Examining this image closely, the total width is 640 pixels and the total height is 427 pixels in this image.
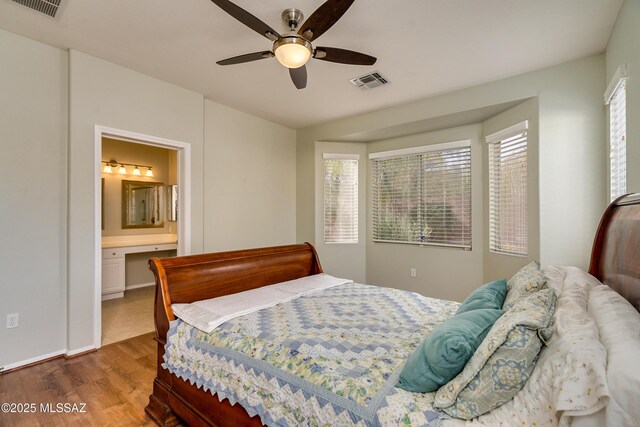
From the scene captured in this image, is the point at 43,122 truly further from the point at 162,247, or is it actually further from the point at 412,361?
the point at 412,361

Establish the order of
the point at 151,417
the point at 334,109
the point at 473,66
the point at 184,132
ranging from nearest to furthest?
1. the point at 151,417
2. the point at 473,66
3. the point at 184,132
4. the point at 334,109

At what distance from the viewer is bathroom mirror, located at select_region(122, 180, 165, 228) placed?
5203 mm

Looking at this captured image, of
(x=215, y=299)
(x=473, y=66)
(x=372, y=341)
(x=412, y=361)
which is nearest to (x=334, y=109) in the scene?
(x=473, y=66)

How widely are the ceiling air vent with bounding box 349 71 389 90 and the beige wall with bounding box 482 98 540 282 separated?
1.42 meters

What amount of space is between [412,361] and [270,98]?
3.48 m

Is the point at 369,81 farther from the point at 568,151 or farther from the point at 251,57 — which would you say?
the point at 568,151

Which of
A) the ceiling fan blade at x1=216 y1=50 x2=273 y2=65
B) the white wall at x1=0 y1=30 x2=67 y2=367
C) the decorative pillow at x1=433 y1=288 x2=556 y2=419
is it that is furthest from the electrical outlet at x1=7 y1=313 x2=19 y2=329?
the decorative pillow at x1=433 y1=288 x2=556 y2=419

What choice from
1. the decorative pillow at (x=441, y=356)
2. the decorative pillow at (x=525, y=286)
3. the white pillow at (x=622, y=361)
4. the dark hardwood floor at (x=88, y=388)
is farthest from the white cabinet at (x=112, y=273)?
the white pillow at (x=622, y=361)

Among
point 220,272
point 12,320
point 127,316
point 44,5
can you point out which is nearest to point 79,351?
point 12,320

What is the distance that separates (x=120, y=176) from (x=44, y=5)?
11.0 feet

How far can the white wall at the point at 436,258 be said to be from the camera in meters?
3.87

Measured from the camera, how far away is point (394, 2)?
6.84ft

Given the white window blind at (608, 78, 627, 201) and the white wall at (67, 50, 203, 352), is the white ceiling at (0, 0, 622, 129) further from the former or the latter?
the white window blind at (608, 78, 627, 201)

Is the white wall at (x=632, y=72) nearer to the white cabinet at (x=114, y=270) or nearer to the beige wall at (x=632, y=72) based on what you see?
the beige wall at (x=632, y=72)
